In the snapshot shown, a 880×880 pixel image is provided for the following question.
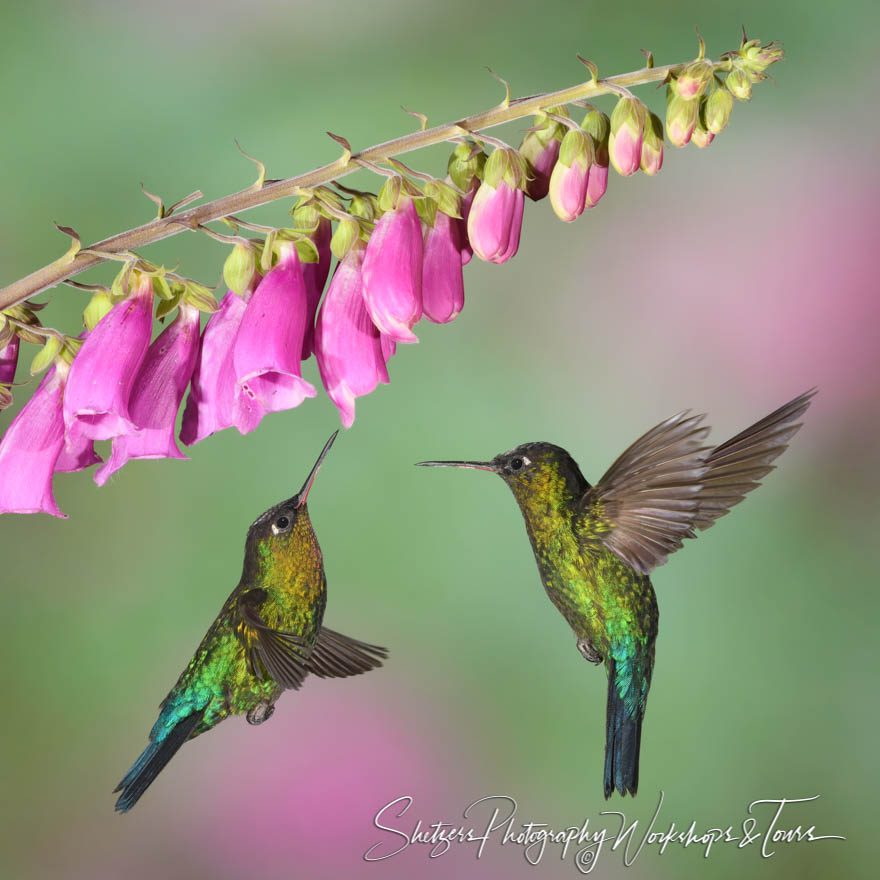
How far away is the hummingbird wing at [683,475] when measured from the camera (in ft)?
2.45

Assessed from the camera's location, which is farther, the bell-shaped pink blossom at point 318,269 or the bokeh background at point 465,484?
the bokeh background at point 465,484

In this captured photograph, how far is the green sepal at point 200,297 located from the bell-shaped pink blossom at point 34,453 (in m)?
0.10

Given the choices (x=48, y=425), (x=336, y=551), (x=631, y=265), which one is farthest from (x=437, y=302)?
(x=631, y=265)

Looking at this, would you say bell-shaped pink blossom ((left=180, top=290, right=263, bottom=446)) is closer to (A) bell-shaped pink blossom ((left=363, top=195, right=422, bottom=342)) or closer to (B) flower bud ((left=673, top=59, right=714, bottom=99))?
(A) bell-shaped pink blossom ((left=363, top=195, right=422, bottom=342))

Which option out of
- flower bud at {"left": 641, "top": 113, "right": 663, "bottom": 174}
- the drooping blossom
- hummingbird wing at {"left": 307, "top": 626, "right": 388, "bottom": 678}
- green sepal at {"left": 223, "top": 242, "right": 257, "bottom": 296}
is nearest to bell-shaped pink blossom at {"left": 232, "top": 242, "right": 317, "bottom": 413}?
green sepal at {"left": 223, "top": 242, "right": 257, "bottom": 296}

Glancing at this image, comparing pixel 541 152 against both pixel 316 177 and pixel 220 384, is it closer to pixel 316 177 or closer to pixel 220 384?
pixel 316 177

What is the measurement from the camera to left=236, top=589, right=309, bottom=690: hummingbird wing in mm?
745

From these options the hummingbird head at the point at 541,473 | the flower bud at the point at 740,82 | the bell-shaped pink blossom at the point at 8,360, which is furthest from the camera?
the hummingbird head at the point at 541,473

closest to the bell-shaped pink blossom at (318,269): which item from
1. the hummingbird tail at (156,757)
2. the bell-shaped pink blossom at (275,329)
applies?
the bell-shaped pink blossom at (275,329)

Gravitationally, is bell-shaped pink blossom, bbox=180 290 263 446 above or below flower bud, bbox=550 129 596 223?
below

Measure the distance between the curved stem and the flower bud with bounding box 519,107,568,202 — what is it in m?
0.02

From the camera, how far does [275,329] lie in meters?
0.62

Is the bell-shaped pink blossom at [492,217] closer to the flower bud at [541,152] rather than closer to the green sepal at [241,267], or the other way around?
the flower bud at [541,152]

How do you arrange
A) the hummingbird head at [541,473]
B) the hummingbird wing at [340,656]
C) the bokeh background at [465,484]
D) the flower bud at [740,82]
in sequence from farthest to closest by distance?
the bokeh background at [465,484] → the hummingbird wing at [340,656] → the hummingbird head at [541,473] → the flower bud at [740,82]
